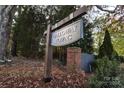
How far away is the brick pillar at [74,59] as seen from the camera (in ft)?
10.8

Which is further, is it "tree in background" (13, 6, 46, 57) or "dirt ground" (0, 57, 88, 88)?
"tree in background" (13, 6, 46, 57)

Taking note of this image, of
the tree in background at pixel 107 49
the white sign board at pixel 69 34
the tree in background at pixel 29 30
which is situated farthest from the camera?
the tree in background at pixel 29 30

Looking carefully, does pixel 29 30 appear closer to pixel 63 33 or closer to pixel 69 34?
pixel 63 33

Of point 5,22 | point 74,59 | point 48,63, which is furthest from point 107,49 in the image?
point 5,22

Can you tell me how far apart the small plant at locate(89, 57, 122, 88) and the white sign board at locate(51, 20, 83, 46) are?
628 millimetres

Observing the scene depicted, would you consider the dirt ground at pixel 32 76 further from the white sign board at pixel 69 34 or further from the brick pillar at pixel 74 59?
the white sign board at pixel 69 34

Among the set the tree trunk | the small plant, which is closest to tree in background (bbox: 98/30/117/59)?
the small plant

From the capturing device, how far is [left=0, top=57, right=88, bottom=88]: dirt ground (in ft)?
10.6

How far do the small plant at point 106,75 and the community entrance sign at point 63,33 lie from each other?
52 centimetres

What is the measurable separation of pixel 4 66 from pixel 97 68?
1078 mm

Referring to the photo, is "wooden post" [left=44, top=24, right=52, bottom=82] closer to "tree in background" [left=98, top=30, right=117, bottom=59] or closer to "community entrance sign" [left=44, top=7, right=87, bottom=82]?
"community entrance sign" [left=44, top=7, right=87, bottom=82]

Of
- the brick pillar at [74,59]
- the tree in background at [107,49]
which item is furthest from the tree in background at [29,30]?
the tree in background at [107,49]

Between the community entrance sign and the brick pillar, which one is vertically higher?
the community entrance sign

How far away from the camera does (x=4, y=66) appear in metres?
3.38
